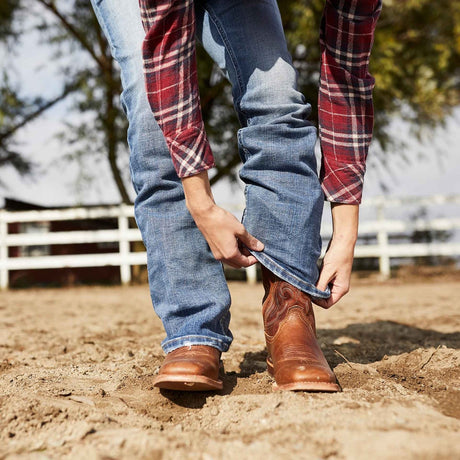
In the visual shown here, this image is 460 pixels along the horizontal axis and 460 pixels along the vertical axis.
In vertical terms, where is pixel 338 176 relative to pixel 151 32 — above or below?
below

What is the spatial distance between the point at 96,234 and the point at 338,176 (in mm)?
6611

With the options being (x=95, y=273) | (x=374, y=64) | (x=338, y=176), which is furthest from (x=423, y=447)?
(x=95, y=273)

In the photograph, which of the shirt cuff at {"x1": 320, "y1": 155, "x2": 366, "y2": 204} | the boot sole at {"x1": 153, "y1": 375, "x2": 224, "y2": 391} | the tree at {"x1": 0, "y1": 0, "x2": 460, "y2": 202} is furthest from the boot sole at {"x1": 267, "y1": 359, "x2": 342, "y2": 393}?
the tree at {"x1": 0, "y1": 0, "x2": 460, "y2": 202}

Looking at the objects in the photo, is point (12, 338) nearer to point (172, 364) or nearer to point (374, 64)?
point (172, 364)

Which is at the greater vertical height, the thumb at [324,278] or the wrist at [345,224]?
the wrist at [345,224]

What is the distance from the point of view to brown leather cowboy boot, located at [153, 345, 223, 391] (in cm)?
125

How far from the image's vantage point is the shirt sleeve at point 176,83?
1266 mm

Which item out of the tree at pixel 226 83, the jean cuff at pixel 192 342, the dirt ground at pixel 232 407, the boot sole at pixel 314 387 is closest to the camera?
the dirt ground at pixel 232 407

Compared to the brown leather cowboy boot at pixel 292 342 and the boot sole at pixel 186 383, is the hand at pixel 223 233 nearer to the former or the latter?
the brown leather cowboy boot at pixel 292 342

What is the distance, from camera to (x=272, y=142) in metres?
1.39

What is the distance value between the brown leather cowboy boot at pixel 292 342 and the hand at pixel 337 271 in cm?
7

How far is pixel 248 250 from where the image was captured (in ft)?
4.49

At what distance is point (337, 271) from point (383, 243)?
666cm

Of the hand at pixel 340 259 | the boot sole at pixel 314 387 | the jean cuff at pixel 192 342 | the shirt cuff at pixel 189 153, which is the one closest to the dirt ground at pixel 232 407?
the boot sole at pixel 314 387
